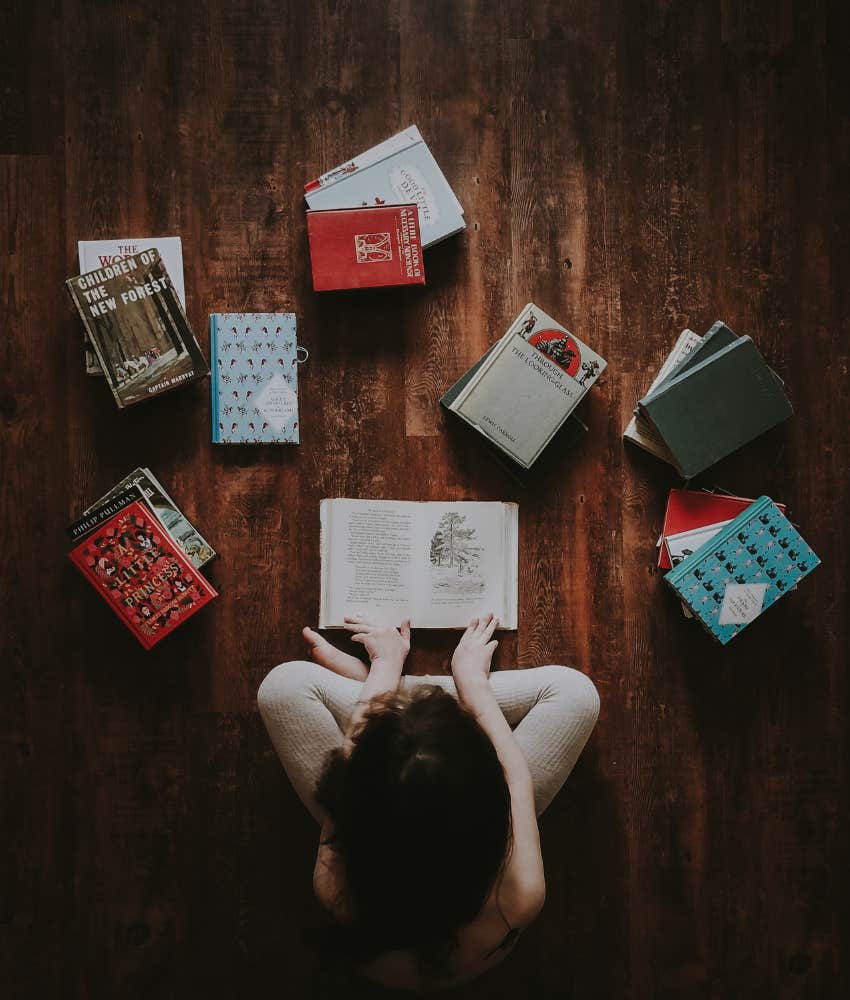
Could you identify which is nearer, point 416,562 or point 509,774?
point 509,774

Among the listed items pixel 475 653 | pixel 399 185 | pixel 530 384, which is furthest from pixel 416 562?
pixel 399 185

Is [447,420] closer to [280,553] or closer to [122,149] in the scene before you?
[280,553]

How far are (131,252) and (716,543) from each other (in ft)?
Answer: 4.45

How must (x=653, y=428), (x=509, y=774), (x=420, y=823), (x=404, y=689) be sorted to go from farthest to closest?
(x=653, y=428) < (x=404, y=689) < (x=509, y=774) < (x=420, y=823)

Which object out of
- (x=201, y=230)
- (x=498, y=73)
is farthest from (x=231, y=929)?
(x=498, y=73)

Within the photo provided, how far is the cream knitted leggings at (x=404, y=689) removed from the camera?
1.41m

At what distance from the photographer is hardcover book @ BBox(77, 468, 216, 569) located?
1.53 metres

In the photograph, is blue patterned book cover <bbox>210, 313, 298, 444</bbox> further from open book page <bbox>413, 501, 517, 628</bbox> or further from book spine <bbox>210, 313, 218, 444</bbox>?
open book page <bbox>413, 501, 517, 628</bbox>

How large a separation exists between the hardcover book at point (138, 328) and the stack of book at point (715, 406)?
3.10 feet

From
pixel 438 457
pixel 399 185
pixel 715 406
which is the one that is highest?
pixel 399 185

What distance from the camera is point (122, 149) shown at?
1566mm

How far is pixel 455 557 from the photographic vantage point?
5.14 ft

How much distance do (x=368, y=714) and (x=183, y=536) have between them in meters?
0.63

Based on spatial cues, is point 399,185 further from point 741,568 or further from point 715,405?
point 741,568
